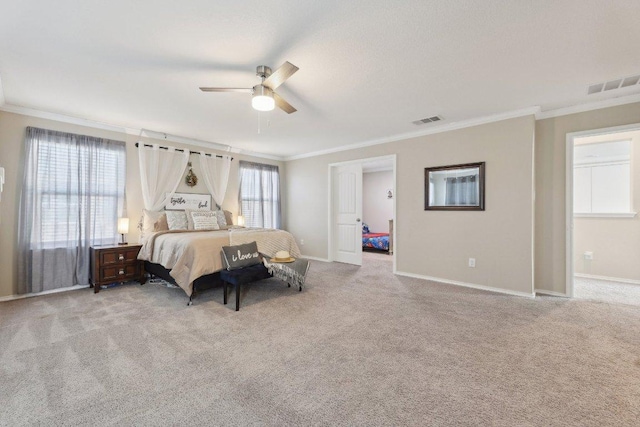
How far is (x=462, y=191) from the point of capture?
436 cm

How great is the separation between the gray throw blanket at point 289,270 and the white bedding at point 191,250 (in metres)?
0.39

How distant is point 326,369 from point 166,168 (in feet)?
15.0

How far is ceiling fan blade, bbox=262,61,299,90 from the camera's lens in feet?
7.13

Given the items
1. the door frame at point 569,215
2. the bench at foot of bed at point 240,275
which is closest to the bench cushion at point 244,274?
the bench at foot of bed at point 240,275

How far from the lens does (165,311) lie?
10.4 ft

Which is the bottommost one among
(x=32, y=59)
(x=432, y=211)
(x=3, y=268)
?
(x=3, y=268)

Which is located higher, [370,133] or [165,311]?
[370,133]

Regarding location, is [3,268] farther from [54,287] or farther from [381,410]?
[381,410]

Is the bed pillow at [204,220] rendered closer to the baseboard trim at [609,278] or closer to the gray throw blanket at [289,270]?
the gray throw blanket at [289,270]

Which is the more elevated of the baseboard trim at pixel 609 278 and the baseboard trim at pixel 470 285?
the baseboard trim at pixel 609 278

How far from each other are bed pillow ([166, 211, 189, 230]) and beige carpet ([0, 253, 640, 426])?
1.37 meters

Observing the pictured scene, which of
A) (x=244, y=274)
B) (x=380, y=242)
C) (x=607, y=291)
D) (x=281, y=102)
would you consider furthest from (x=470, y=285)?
(x=281, y=102)

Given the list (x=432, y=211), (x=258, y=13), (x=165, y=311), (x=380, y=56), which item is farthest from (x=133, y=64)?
(x=432, y=211)

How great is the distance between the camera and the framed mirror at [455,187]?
4.18 m
